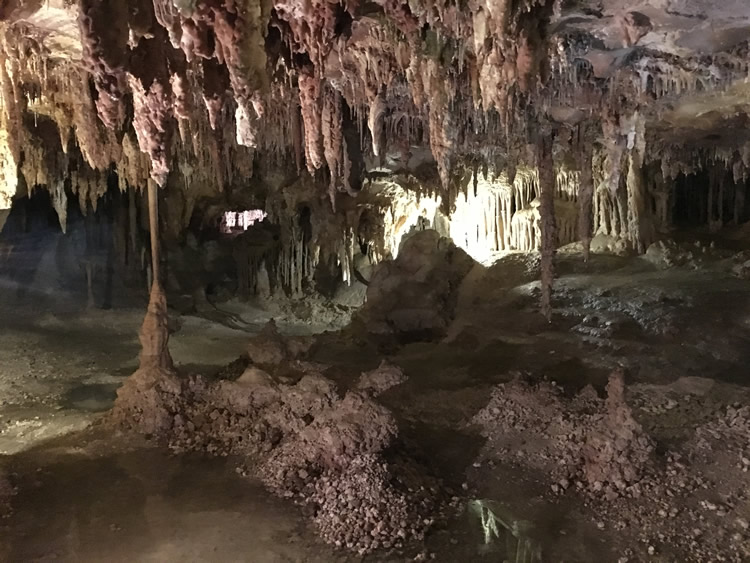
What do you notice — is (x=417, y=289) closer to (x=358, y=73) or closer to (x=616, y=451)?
(x=358, y=73)

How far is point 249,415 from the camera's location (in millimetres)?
7648

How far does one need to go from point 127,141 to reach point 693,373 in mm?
8768

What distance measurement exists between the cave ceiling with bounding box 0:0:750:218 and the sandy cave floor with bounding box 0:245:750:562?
9.95ft

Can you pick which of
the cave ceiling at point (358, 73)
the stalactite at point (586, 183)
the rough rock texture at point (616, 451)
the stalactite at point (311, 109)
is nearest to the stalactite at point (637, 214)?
the cave ceiling at point (358, 73)

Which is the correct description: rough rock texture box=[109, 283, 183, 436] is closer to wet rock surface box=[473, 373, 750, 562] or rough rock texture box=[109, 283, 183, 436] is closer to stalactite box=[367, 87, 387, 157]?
stalactite box=[367, 87, 387, 157]

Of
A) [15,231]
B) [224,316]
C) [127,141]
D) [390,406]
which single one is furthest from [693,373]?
[15,231]

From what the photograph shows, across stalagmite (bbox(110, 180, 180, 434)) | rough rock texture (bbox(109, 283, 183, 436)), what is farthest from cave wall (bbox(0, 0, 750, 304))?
rough rock texture (bbox(109, 283, 183, 436))

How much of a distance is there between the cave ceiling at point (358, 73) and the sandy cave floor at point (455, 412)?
9.95 feet

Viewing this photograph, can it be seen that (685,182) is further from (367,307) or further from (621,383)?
(621,383)

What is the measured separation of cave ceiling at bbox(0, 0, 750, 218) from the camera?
4.52 metres

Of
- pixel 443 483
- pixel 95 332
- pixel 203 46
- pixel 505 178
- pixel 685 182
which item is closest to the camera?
Answer: pixel 203 46

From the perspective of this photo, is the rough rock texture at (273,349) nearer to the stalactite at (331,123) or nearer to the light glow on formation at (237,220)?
the stalactite at (331,123)

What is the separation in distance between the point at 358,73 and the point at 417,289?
594 centimetres

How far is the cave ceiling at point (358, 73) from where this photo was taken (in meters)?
4.52
